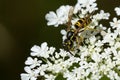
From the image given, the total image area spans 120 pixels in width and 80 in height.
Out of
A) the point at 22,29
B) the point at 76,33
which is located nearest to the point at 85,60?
the point at 76,33

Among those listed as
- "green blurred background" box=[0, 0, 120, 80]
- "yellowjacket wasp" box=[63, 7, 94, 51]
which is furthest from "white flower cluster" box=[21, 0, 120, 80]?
"green blurred background" box=[0, 0, 120, 80]

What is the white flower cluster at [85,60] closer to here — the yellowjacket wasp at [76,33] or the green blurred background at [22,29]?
the yellowjacket wasp at [76,33]

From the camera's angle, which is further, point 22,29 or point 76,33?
point 22,29

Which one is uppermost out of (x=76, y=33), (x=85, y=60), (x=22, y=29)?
(x=22, y=29)

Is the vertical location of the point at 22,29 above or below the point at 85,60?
above

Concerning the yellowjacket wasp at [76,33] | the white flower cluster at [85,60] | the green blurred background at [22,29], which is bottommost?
the white flower cluster at [85,60]

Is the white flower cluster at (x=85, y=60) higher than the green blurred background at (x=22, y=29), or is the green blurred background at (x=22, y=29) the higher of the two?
the green blurred background at (x=22, y=29)

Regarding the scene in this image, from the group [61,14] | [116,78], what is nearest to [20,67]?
[61,14]

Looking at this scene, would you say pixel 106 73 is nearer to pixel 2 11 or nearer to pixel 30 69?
pixel 30 69

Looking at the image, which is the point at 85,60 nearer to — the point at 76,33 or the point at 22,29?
the point at 76,33

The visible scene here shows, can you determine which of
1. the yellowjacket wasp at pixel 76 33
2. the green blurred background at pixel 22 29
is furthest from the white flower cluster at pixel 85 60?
the green blurred background at pixel 22 29
